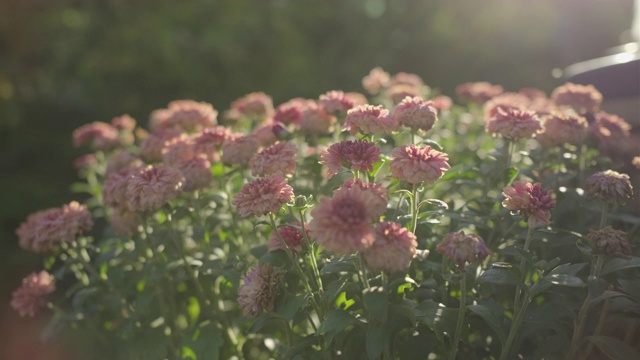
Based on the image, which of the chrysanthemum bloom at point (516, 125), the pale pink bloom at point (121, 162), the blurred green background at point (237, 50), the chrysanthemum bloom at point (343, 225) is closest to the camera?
the chrysanthemum bloom at point (343, 225)

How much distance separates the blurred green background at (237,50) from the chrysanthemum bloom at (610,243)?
553 cm

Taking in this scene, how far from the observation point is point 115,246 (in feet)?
8.61

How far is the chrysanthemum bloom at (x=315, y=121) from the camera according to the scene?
2346 millimetres

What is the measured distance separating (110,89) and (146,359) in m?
5.77

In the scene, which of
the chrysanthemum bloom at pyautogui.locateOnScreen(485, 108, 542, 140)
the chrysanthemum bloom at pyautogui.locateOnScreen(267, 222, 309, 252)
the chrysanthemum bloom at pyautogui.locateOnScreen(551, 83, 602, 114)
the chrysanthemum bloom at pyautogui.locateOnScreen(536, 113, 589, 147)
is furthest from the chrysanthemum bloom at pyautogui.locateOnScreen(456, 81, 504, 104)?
the chrysanthemum bloom at pyautogui.locateOnScreen(267, 222, 309, 252)

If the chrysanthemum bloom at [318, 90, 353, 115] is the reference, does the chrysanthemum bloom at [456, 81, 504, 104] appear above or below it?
below

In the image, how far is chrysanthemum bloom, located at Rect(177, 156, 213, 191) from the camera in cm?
214

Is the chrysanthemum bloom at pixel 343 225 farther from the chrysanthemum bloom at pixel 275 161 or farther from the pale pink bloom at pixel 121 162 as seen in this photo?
the pale pink bloom at pixel 121 162

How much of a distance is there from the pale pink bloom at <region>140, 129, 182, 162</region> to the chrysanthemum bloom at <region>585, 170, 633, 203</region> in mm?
1644

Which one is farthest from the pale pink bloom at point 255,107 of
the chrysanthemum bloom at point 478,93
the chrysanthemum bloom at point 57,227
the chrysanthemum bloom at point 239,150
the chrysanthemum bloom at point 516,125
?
the chrysanthemum bloom at point 516,125

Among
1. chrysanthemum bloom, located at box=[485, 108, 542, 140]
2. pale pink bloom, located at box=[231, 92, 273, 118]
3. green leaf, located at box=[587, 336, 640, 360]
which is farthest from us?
pale pink bloom, located at box=[231, 92, 273, 118]

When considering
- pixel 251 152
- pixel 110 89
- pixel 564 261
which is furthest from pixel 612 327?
pixel 110 89

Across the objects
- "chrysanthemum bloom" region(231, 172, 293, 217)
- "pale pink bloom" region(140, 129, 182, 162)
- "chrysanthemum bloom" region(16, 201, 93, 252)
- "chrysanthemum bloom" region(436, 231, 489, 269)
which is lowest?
"chrysanthemum bloom" region(16, 201, 93, 252)

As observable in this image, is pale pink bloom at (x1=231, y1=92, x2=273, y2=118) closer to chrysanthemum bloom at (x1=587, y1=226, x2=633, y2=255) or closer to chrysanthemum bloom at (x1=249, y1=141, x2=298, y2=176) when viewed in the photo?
chrysanthemum bloom at (x1=249, y1=141, x2=298, y2=176)
